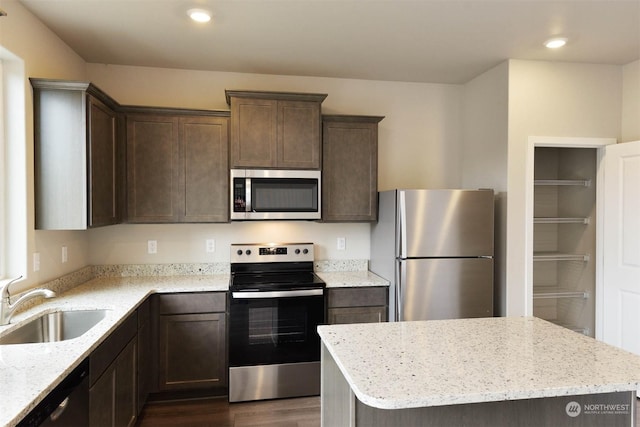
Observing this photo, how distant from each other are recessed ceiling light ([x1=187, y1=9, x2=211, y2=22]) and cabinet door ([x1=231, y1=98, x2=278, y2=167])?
2.24ft

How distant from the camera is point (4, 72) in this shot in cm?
227

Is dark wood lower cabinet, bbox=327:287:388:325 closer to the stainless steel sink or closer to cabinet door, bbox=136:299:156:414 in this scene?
cabinet door, bbox=136:299:156:414

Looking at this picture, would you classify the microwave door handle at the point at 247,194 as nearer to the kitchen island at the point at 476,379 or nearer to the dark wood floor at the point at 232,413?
the dark wood floor at the point at 232,413

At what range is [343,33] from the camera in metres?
2.66

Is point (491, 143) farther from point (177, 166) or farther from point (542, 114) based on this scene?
point (177, 166)

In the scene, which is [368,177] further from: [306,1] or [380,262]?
[306,1]

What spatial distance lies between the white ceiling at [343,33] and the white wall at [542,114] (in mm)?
124

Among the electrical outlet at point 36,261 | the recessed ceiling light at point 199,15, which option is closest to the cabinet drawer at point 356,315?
the electrical outlet at point 36,261

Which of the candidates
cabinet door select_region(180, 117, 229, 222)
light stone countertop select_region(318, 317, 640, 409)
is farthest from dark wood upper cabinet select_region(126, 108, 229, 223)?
light stone countertop select_region(318, 317, 640, 409)

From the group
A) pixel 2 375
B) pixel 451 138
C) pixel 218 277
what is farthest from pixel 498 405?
pixel 451 138

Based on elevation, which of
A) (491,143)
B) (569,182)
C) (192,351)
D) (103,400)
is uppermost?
(491,143)

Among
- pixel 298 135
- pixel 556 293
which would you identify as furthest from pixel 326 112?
pixel 556 293

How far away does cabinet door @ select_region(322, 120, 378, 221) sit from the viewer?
3262mm

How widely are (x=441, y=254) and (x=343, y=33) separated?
1704 millimetres
